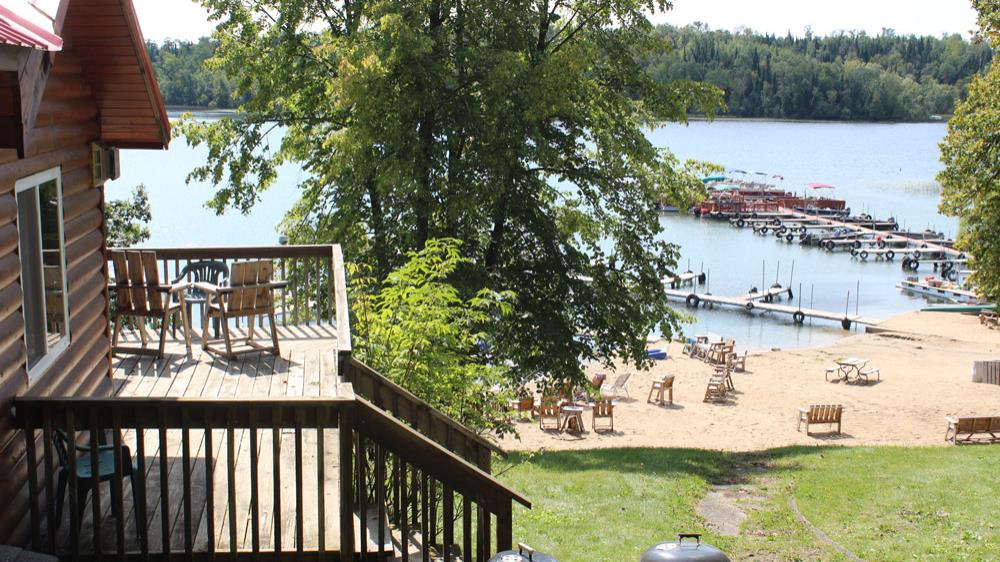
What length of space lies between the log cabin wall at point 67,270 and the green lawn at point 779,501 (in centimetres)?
520

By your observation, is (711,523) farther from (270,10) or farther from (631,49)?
(270,10)

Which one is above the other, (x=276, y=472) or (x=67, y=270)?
(x=67, y=270)

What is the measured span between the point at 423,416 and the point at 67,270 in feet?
9.95

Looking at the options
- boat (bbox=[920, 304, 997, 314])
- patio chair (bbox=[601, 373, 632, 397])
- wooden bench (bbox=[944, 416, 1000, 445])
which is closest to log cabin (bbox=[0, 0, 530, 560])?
wooden bench (bbox=[944, 416, 1000, 445])

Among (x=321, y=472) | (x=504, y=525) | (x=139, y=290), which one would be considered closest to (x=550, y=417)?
(x=139, y=290)

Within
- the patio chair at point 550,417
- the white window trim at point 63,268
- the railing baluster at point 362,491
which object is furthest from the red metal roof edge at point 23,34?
the patio chair at point 550,417

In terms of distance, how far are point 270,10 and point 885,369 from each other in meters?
28.5

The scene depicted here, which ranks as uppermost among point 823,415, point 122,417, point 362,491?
point 122,417

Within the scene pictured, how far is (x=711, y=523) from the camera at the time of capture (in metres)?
15.2

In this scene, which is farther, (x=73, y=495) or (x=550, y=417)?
(x=550, y=417)

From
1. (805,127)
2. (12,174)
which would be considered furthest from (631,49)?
(805,127)

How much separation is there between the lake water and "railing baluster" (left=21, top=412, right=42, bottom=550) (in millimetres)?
20428

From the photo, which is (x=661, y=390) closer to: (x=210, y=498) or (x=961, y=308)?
(x=210, y=498)

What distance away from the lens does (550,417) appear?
28.7 metres
